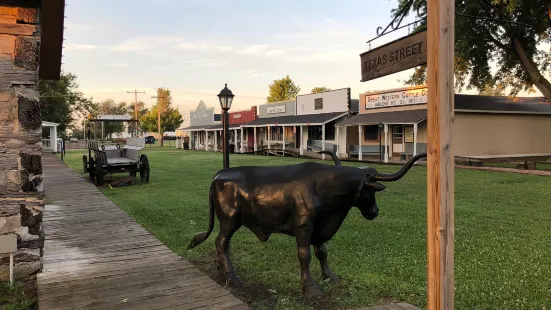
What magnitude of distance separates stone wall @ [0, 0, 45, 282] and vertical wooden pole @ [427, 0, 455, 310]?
399 centimetres

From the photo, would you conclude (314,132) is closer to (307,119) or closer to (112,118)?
(307,119)

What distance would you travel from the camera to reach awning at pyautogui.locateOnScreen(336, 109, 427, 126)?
69.1 ft

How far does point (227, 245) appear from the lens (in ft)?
13.6

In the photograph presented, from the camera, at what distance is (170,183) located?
13.2m

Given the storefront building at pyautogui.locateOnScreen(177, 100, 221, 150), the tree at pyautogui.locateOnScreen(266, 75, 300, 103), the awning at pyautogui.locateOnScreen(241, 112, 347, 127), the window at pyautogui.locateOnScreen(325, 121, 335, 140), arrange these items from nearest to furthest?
the awning at pyautogui.locateOnScreen(241, 112, 347, 127) < the window at pyautogui.locateOnScreen(325, 121, 335, 140) < the storefront building at pyautogui.locateOnScreen(177, 100, 221, 150) < the tree at pyautogui.locateOnScreen(266, 75, 300, 103)

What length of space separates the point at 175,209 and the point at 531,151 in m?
24.7

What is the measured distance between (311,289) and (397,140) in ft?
72.4

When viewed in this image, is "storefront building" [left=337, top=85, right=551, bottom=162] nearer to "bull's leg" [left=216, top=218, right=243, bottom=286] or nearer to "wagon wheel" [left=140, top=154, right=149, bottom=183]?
"wagon wheel" [left=140, top=154, right=149, bottom=183]

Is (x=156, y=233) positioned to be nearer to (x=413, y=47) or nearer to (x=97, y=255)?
(x=97, y=255)

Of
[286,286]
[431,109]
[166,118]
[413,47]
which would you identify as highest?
[166,118]

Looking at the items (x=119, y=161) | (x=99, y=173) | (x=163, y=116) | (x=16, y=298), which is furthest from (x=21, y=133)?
(x=163, y=116)

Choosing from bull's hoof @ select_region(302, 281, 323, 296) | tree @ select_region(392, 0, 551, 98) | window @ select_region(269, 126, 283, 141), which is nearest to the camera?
bull's hoof @ select_region(302, 281, 323, 296)

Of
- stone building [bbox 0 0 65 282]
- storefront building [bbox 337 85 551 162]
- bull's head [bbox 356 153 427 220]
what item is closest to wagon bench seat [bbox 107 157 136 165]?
stone building [bbox 0 0 65 282]

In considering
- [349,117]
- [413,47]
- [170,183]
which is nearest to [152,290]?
[413,47]
